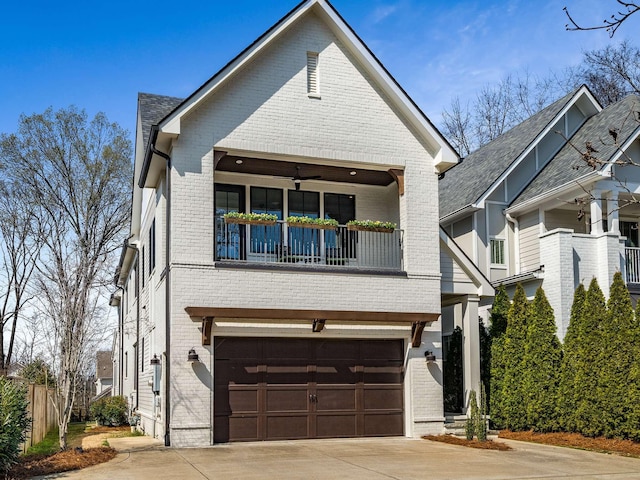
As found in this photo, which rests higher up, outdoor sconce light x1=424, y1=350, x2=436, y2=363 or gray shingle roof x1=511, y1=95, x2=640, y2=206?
gray shingle roof x1=511, y1=95, x2=640, y2=206

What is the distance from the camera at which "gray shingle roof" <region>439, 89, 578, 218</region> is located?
22.7m

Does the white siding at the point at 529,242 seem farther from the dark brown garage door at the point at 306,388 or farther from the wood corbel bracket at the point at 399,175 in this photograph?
the dark brown garage door at the point at 306,388

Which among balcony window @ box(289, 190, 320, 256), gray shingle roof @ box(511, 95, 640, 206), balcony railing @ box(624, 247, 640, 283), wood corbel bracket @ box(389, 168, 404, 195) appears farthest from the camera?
balcony railing @ box(624, 247, 640, 283)

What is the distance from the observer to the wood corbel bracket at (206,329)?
1503 cm

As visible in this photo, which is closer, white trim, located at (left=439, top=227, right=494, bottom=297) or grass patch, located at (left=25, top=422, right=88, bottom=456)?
grass patch, located at (left=25, top=422, right=88, bottom=456)

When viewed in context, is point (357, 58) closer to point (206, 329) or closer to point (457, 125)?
point (206, 329)

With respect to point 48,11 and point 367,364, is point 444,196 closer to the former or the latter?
point 367,364

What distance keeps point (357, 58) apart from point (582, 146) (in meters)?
7.84

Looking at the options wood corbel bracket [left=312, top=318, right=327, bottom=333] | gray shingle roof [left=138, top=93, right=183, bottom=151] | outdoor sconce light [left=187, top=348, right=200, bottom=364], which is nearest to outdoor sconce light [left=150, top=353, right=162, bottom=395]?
outdoor sconce light [left=187, top=348, right=200, bottom=364]

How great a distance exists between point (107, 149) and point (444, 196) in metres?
15.7

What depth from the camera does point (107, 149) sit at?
109 feet

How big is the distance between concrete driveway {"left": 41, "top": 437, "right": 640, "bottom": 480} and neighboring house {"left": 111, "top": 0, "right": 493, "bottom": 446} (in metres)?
1.04

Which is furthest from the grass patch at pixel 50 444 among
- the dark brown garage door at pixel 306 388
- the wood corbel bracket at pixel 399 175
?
the wood corbel bracket at pixel 399 175

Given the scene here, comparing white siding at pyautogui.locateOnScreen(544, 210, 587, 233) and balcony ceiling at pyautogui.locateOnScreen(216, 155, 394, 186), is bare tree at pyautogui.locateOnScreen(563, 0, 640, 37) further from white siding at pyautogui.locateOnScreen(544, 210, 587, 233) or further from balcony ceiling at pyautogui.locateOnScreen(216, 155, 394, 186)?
white siding at pyautogui.locateOnScreen(544, 210, 587, 233)
